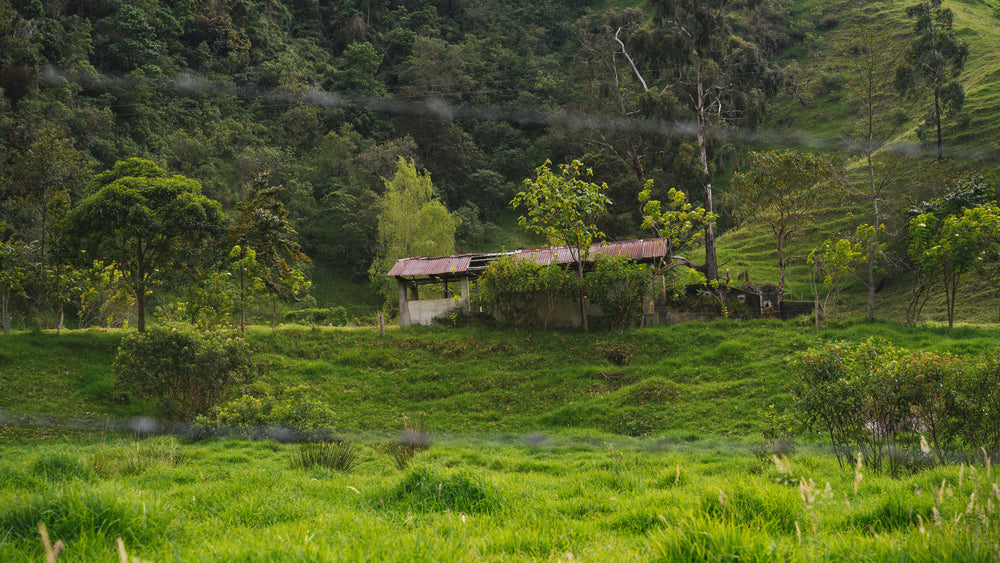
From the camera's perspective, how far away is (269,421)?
1305cm

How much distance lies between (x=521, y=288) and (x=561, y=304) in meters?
2.05

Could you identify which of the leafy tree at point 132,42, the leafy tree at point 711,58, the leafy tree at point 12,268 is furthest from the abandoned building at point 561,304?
the leafy tree at point 132,42

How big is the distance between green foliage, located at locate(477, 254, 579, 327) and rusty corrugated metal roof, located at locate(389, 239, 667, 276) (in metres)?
0.99

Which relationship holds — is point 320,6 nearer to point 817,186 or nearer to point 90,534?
point 817,186

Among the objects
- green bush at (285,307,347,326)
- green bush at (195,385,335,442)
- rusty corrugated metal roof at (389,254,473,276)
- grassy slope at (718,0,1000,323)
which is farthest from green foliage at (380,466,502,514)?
green bush at (285,307,347,326)

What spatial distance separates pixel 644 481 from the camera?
241 inches

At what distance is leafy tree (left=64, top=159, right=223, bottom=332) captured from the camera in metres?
18.9

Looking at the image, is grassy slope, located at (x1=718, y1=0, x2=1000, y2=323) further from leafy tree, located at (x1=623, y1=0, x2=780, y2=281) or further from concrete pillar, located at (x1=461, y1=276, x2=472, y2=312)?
concrete pillar, located at (x1=461, y1=276, x2=472, y2=312)

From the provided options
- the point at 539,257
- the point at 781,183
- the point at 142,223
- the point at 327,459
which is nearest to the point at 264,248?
the point at 142,223

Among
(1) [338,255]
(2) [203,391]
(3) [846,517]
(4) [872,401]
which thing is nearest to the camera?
(3) [846,517]

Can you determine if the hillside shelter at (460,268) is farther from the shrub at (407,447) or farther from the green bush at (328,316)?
the shrub at (407,447)

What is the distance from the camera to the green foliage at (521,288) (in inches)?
856

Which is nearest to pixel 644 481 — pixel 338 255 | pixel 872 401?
pixel 872 401

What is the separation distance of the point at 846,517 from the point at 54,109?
47.6 metres
